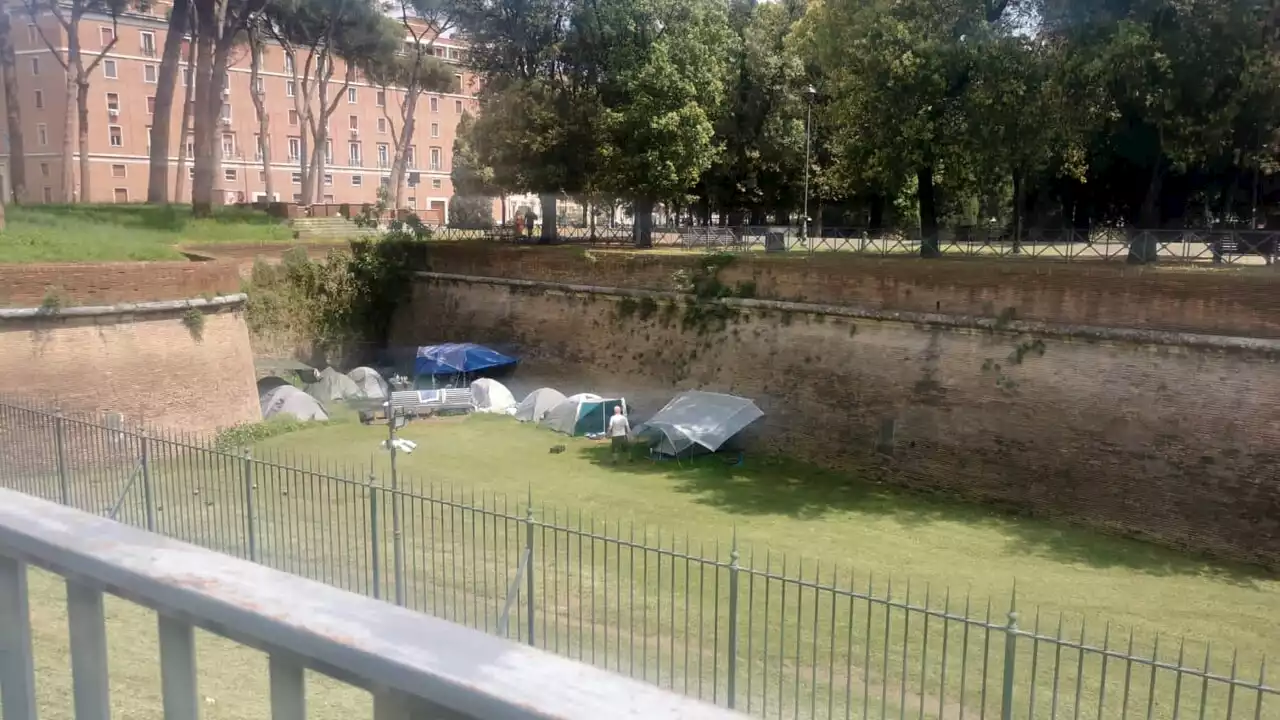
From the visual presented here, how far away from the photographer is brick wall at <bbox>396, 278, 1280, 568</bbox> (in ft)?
41.7

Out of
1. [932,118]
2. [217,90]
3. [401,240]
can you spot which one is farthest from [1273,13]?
[217,90]

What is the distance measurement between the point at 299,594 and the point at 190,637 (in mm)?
176

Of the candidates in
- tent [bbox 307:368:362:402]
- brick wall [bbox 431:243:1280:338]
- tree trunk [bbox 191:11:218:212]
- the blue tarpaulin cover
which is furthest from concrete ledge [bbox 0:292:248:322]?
tree trunk [bbox 191:11:218:212]

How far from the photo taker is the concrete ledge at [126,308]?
48.5 feet

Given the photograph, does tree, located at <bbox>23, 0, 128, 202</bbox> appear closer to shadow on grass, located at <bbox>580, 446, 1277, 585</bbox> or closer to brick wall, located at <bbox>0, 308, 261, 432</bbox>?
brick wall, located at <bbox>0, 308, 261, 432</bbox>

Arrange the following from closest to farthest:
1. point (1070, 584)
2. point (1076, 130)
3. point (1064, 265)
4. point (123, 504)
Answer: point (123, 504), point (1070, 584), point (1064, 265), point (1076, 130)

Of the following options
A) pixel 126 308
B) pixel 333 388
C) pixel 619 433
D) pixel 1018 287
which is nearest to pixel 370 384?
pixel 333 388

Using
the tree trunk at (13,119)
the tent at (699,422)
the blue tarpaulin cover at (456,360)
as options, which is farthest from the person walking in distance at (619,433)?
the tree trunk at (13,119)

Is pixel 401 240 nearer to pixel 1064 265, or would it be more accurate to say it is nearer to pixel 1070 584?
pixel 1064 265

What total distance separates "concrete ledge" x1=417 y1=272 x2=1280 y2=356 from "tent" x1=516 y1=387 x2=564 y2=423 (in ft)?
9.31

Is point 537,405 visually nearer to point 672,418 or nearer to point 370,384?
point 672,418

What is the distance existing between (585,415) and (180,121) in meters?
35.3

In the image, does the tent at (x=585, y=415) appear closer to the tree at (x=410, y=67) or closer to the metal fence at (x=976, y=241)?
the metal fence at (x=976, y=241)

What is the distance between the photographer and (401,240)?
25.1 metres
